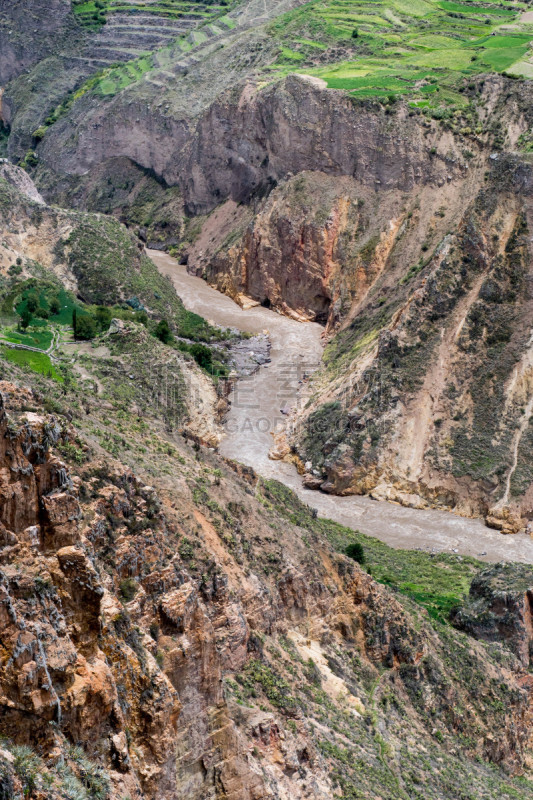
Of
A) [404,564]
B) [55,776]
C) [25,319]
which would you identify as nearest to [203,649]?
[55,776]

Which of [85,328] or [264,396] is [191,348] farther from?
[85,328]

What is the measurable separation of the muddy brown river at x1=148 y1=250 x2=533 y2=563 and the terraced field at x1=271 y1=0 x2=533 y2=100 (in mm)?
21525

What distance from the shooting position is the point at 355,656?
123 ft

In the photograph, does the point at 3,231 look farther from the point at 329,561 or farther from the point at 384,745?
the point at 384,745

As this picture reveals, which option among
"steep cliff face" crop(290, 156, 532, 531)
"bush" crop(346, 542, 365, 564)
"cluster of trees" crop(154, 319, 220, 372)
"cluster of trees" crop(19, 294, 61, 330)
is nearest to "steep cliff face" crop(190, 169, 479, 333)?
"steep cliff face" crop(290, 156, 532, 531)

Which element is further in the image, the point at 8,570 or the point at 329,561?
the point at 329,561

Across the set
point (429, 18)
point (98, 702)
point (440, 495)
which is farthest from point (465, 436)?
point (429, 18)

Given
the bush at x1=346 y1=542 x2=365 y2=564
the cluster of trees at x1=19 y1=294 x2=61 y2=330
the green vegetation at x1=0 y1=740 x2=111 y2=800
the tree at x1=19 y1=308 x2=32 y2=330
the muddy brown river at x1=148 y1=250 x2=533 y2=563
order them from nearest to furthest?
the green vegetation at x1=0 y1=740 x2=111 y2=800 → the bush at x1=346 y1=542 x2=365 y2=564 → the muddy brown river at x1=148 y1=250 x2=533 y2=563 → the tree at x1=19 y1=308 x2=32 y2=330 → the cluster of trees at x1=19 y1=294 x2=61 y2=330

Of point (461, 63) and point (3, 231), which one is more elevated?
point (461, 63)

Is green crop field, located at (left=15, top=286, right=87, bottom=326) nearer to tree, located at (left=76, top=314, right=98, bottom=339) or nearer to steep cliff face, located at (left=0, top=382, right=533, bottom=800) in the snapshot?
tree, located at (left=76, top=314, right=98, bottom=339)

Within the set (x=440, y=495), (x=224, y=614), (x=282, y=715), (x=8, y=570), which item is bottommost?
(x=440, y=495)

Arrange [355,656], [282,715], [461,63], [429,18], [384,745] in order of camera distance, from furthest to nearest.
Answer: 1. [429,18]
2. [461,63]
3. [355,656]
4. [384,745]
5. [282,715]

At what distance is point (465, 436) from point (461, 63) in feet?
143

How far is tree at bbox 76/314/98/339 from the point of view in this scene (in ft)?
238
